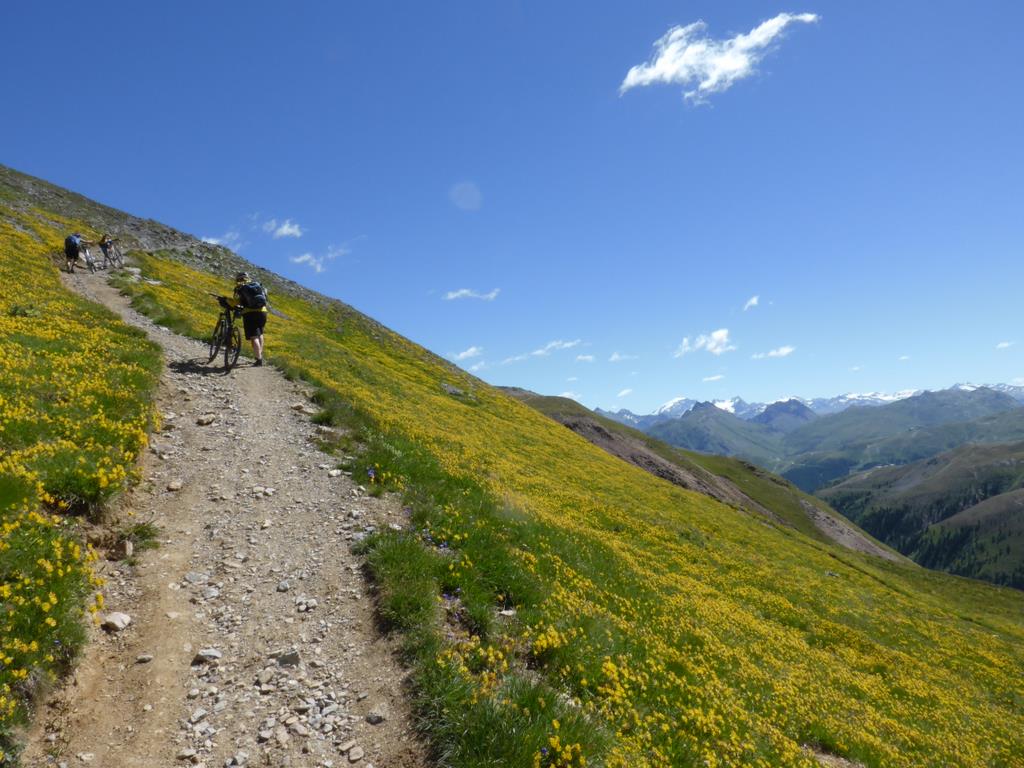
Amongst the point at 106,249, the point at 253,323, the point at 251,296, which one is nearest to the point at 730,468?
the point at 106,249

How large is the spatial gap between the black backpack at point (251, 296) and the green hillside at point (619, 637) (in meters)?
2.96

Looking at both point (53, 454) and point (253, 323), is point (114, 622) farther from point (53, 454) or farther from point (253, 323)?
point (253, 323)

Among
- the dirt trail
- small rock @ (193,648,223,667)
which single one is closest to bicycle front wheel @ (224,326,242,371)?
the dirt trail

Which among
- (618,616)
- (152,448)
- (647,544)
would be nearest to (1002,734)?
(647,544)

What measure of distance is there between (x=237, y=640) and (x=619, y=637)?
288 inches

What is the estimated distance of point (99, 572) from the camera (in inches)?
333

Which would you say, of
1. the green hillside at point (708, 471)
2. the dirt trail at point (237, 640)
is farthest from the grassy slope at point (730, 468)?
the dirt trail at point (237, 640)

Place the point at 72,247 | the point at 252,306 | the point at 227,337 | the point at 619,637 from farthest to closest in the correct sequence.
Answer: the point at 72,247 < the point at 252,306 < the point at 227,337 < the point at 619,637

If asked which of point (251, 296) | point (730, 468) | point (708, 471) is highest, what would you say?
point (251, 296)

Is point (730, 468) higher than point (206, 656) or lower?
higher

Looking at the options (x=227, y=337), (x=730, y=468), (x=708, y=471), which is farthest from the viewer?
(x=730, y=468)

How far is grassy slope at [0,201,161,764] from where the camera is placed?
244 inches

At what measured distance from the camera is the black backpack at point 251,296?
913 inches

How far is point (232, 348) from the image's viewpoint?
74.1 feet
